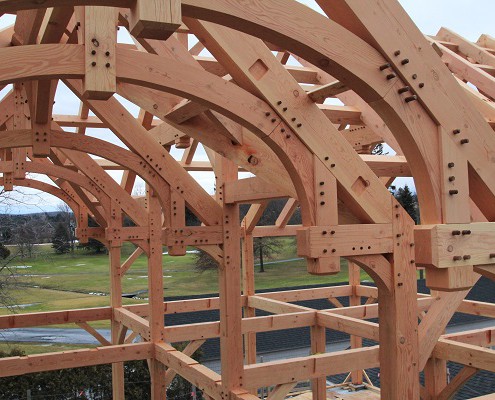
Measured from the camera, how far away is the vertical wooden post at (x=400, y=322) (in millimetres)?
3202

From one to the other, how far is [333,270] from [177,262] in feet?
94.2

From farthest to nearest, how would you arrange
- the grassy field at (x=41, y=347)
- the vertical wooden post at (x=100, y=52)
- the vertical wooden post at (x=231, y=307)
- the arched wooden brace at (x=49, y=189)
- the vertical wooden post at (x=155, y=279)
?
the grassy field at (x=41, y=347), the arched wooden brace at (x=49, y=189), the vertical wooden post at (x=155, y=279), the vertical wooden post at (x=231, y=307), the vertical wooden post at (x=100, y=52)

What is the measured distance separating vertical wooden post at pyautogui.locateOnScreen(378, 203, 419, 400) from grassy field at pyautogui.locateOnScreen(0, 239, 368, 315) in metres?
17.9

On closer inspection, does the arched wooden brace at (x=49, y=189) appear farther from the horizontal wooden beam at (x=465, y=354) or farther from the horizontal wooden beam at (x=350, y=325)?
the horizontal wooden beam at (x=465, y=354)

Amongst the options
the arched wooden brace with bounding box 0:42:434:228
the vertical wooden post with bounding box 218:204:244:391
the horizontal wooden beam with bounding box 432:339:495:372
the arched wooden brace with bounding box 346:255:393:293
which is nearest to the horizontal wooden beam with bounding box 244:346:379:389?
the vertical wooden post with bounding box 218:204:244:391

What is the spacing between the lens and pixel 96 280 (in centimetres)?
2470

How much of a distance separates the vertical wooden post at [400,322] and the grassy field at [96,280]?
17941 millimetres

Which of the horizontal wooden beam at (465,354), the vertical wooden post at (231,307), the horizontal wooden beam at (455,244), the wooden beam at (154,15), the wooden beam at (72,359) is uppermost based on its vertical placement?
the wooden beam at (154,15)

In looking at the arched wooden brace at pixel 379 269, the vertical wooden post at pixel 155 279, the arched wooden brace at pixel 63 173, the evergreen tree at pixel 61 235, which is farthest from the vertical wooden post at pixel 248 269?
the evergreen tree at pixel 61 235

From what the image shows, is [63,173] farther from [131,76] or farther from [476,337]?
[476,337]

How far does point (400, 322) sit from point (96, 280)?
22.8m

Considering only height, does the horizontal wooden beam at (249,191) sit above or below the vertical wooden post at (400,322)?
above

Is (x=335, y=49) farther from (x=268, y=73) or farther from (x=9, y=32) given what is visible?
(x=9, y=32)

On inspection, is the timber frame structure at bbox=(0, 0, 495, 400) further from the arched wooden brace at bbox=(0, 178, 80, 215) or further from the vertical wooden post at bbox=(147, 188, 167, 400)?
the arched wooden brace at bbox=(0, 178, 80, 215)
